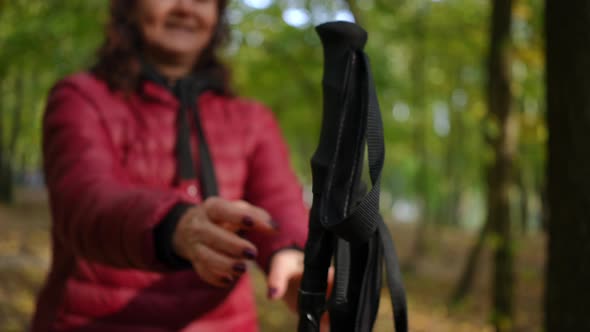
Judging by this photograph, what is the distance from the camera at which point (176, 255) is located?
1036mm

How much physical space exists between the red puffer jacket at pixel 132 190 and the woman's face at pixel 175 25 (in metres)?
0.15

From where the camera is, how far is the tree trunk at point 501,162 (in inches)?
271

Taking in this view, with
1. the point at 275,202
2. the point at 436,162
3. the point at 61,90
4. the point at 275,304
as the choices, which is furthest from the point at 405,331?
the point at 436,162

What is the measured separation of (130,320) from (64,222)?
45 cm

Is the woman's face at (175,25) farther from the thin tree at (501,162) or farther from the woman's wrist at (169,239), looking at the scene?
the thin tree at (501,162)

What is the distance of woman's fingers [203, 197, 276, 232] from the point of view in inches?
36.1

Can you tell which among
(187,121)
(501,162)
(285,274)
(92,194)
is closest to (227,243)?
(285,274)

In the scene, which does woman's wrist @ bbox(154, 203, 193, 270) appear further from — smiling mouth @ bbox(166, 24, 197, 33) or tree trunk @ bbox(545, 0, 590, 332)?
tree trunk @ bbox(545, 0, 590, 332)

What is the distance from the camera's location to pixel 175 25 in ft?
→ 5.92

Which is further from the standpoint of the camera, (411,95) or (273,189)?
(411,95)

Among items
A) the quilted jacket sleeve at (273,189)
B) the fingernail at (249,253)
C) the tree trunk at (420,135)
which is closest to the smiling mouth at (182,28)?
the quilted jacket sleeve at (273,189)

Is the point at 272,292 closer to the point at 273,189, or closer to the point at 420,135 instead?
the point at 273,189

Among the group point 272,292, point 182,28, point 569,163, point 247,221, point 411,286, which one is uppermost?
point 182,28

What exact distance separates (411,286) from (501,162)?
716cm
